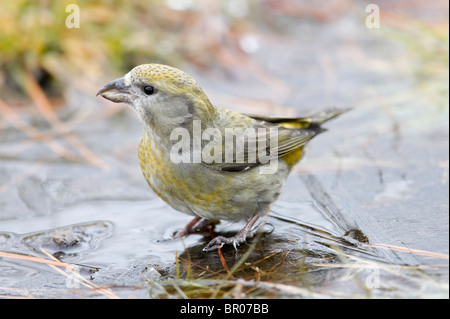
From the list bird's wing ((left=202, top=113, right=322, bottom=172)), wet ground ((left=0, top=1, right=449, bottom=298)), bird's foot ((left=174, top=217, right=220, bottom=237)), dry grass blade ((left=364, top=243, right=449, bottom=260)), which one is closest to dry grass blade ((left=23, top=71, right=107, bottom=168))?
wet ground ((left=0, top=1, right=449, bottom=298))

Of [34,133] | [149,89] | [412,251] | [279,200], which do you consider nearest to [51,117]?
[34,133]

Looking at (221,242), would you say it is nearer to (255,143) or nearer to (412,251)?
(255,143)

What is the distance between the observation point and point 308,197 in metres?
4.57

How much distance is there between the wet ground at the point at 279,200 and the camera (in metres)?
3.34

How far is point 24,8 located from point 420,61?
4.58m

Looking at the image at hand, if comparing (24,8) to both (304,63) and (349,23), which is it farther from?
(349,23)

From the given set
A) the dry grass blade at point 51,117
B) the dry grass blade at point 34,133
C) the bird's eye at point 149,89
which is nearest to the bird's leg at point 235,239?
the bird's eye at point 149,89

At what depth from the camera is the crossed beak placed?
4.06 meters

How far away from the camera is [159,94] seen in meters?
3.99

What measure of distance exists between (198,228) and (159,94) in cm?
103

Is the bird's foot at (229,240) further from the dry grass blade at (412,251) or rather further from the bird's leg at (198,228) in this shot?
the dry grass blade at (412,251)

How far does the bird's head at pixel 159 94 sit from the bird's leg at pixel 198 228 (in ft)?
2.38

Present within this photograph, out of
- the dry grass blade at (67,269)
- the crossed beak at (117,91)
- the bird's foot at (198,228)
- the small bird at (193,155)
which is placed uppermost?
the crossed beak at (117,91)

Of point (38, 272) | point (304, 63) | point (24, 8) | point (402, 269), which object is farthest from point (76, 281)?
point (304, 63)
